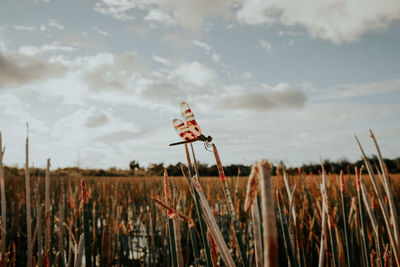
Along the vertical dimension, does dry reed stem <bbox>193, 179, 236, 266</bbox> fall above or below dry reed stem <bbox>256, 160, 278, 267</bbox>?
below

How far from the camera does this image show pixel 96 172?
22.6 metres

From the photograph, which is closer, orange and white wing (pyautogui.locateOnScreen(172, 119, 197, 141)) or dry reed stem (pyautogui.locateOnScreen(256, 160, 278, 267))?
dry reed stem (pyautogui.locateOnScreen(256, 160, 278, 267))

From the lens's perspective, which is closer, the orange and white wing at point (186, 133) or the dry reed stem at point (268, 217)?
the dry reed stem at point (268, 217)

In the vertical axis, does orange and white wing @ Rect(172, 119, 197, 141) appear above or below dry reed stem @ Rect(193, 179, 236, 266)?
above

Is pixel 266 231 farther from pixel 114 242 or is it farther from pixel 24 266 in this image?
pixel 24 266

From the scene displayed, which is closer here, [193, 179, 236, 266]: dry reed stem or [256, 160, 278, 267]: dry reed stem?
[256, 160, 278, 267]: dry reed stem

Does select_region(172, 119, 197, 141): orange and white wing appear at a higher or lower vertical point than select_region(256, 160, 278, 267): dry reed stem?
higher

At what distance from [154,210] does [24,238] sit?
1.92 m

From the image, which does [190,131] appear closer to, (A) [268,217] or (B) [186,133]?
(B) [186,133]

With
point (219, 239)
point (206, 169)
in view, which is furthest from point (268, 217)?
point (206, 169)

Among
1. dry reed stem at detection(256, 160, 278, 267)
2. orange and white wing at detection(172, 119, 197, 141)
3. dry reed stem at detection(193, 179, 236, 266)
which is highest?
orange and white wing at detection(172, 119, 197, 141)

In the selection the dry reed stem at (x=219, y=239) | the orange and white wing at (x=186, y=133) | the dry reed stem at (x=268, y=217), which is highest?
the orange and white wing at (x=186, y=133)

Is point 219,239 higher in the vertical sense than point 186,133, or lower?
lower

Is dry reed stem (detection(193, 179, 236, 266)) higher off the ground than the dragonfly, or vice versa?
the dragonfly
